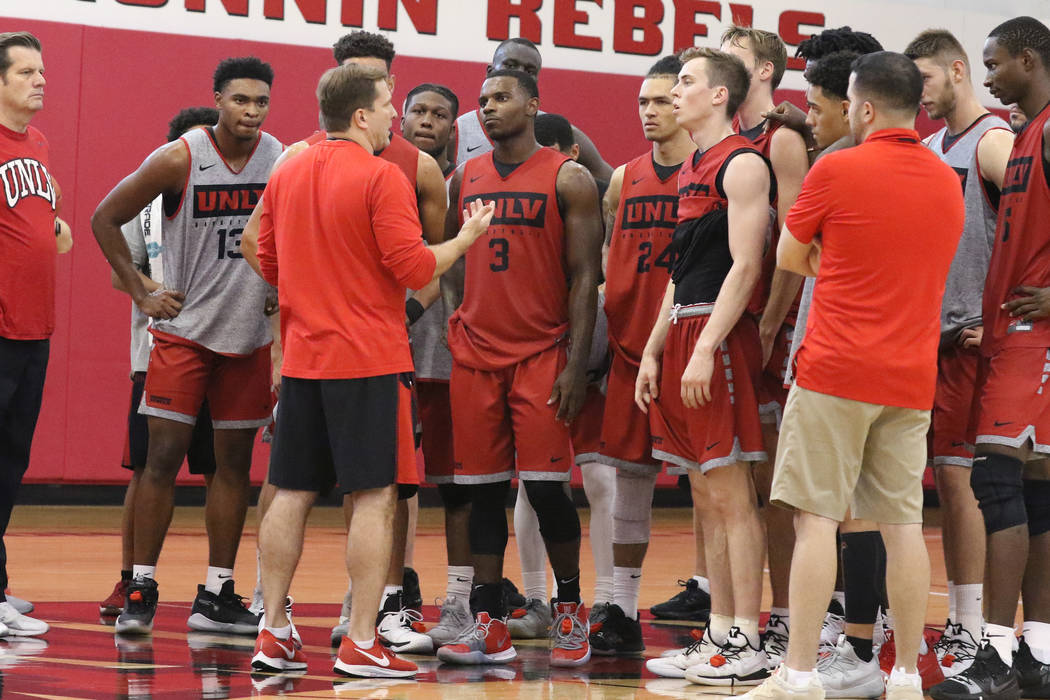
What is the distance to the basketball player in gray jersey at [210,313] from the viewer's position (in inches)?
190

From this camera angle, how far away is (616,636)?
4.50 metres

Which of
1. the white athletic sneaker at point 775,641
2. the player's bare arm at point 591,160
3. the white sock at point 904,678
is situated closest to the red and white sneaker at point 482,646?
the white athletic sneaker at point 775,641

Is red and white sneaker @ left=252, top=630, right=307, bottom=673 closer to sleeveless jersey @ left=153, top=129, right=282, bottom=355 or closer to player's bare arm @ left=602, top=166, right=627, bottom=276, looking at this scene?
sleeveless jersey @ left=153, top=129, right=282, bottom=355

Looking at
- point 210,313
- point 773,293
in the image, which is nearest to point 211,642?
point 210,313

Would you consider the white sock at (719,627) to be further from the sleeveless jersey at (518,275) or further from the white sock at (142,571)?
the white sock at (142,571)

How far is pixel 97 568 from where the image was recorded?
20.8 ft

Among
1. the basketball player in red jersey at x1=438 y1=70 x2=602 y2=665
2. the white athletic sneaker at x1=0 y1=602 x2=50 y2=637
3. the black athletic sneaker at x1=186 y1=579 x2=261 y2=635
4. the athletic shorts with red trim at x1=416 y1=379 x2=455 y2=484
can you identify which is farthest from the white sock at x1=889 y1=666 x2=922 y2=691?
the white athletic sneaker at x1=0 y1=602 x2=50 y2=637

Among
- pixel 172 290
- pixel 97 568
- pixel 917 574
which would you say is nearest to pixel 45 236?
pixel 172 290

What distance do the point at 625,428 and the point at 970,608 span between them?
1245 millimetres

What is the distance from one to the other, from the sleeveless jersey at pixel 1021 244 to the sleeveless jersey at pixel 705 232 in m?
0.82

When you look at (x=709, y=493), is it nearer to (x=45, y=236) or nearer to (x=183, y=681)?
(x=183, y=681)

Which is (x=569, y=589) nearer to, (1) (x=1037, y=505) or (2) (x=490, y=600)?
(2) (x=490, y=600)

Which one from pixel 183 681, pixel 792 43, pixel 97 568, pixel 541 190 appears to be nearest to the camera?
pixel 183 681

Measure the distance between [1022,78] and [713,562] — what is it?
70.0 inches
